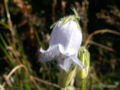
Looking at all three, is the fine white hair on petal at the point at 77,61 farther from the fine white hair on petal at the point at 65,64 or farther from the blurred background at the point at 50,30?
the blurred background at the point at 50,30

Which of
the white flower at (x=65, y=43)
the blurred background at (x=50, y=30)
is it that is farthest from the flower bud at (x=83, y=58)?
the blurred background at (x=50, y=30)

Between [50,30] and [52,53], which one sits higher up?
[52,53]

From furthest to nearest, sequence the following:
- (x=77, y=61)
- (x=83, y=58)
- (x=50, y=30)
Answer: (x=50, y=30)
(x=83, y=58)
(x=77, y=61)

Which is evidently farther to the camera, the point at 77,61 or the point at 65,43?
the point at 65,43

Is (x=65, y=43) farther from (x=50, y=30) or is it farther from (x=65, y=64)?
(x=50, y=30)

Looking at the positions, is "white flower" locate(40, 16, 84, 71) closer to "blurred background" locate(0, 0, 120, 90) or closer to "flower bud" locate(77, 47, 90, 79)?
"flower bud" locate(77, 47, 90, 79)

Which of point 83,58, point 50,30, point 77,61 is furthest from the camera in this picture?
point 50,30

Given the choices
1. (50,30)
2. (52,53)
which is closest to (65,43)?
(52,53)

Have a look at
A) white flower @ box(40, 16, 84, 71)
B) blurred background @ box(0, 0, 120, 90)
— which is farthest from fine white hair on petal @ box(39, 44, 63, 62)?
blurred background @ box(0, 0, 120, 90)
